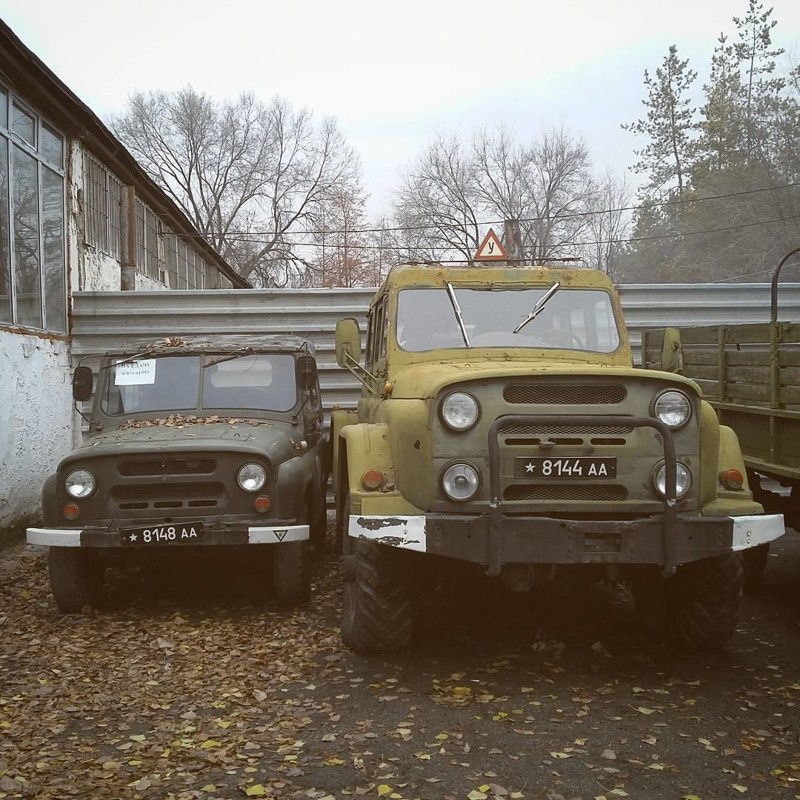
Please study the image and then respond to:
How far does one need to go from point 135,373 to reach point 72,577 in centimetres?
180

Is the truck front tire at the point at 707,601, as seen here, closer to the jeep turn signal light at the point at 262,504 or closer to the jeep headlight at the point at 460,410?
the jeep headlight at the point at 460,410

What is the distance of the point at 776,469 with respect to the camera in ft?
19.2

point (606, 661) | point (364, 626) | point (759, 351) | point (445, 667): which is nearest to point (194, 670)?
point (364, 626)

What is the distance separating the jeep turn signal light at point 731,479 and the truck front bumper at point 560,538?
13.8 inches

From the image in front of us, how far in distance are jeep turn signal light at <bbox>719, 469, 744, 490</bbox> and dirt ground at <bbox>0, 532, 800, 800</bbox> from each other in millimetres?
1027

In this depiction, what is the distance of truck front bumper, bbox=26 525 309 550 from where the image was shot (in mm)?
5969

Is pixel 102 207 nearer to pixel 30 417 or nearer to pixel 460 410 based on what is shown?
pixel 30 417

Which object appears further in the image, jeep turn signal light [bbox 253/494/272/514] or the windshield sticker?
the windshield sticker

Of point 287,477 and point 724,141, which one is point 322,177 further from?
point 287,477

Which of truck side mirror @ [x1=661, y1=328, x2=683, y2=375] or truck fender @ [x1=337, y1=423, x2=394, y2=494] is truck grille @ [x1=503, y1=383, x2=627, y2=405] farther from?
truck side mirror @ [x1=661, y1=328, x2=683, y2=375]

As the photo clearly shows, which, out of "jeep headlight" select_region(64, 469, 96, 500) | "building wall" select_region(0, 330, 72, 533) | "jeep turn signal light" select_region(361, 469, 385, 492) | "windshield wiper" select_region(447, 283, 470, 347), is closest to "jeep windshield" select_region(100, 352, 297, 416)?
"jeep headlight" select_region(64, 469, 96, 500)

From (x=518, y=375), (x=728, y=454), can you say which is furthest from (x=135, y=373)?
(x=728, y=454)

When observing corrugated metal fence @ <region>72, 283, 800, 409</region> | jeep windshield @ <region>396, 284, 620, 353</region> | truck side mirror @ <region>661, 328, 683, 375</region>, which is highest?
corrugated metal fence @ <region>72, 283, 800, 409</region>

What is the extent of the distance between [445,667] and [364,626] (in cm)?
51
